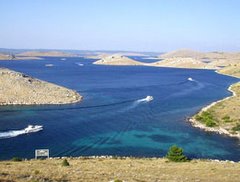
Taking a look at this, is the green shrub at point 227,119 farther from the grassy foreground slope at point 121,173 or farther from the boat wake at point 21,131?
the grassy foreground slope at point 121,173

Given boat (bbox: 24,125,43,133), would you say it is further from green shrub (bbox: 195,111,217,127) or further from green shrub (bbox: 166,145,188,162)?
green shrub (bbox: 195,111,217,127)

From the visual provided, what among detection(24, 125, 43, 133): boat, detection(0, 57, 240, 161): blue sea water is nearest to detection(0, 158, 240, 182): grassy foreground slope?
detection(0, 57, 240, 161): blue sea water

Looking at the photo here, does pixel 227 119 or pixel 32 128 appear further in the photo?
pixel 227 119

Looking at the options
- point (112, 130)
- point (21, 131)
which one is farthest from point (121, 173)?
point (112, 130)

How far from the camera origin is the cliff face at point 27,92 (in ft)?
293

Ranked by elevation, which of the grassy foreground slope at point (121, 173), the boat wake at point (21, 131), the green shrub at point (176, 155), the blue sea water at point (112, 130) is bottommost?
the blue sea water at point (112, 130)

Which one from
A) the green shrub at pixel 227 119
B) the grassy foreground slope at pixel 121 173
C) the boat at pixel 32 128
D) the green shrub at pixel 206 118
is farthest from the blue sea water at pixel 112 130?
the grassy foreground slope at pixel 121 173

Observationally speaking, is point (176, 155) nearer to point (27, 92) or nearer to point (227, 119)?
point (227, 119)

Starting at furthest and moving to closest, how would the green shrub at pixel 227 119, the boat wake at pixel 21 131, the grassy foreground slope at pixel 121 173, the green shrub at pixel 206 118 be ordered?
the green shrub at pixel 227 119
the green shrub at pixel 206 118
the boat wake at pixel 21 131
the grassy foreground slope at pixel 121 173

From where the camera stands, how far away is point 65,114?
7738 centimetres

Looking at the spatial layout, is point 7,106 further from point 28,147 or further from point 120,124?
point 28,147

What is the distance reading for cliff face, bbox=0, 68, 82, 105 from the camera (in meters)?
89.4

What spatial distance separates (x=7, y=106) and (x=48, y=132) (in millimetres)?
26520

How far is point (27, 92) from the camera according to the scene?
95.1 m
